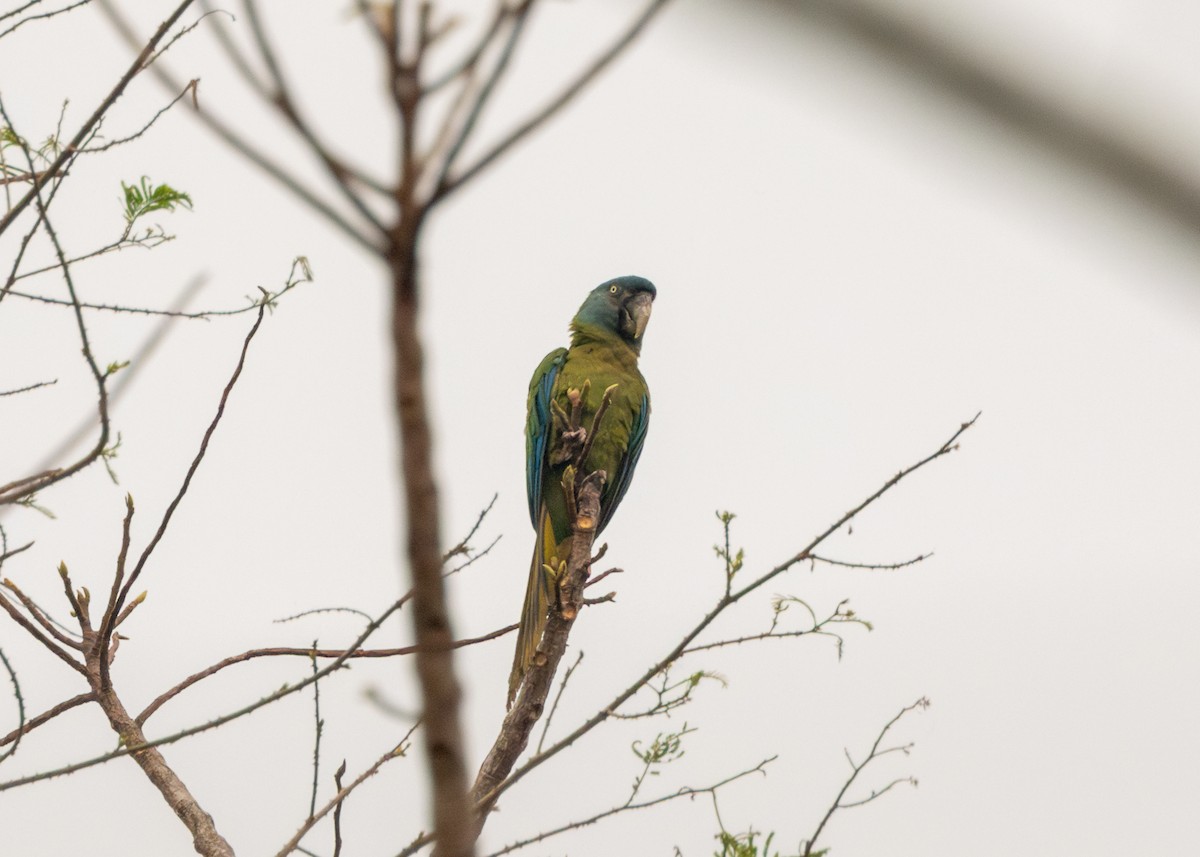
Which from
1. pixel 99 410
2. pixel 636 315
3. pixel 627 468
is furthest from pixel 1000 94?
pixel 636 315

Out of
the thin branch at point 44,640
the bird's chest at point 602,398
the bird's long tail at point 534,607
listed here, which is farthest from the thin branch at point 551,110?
the bird's chest at point 602,398

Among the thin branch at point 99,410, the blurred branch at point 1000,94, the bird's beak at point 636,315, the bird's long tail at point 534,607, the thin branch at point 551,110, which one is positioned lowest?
the blurred branch at point 1000,94

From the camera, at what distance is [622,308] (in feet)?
23.3

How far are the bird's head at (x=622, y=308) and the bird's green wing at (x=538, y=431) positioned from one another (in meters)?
0.66

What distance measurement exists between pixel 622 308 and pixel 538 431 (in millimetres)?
1387

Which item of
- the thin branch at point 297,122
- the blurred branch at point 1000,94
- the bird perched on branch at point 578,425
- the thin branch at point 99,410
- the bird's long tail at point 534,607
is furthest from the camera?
the bird perched on branch at point 578,425

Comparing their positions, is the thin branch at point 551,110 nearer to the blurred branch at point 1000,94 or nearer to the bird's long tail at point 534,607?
the blurred branch at point 1000,94

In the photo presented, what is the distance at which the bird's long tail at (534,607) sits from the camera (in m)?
4.63

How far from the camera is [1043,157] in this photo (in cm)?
56

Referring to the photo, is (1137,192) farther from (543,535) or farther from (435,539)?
(543,535)

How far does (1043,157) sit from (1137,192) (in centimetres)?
5

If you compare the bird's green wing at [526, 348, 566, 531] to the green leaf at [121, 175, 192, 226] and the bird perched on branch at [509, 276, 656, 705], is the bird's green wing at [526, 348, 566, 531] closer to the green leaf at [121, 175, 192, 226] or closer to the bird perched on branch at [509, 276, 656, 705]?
the bird perched on branch at [509, 276, 656, 705]

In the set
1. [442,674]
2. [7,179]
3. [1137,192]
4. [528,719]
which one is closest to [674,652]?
[528,719]

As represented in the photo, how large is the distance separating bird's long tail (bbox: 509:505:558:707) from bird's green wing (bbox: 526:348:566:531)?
200 millimetres
